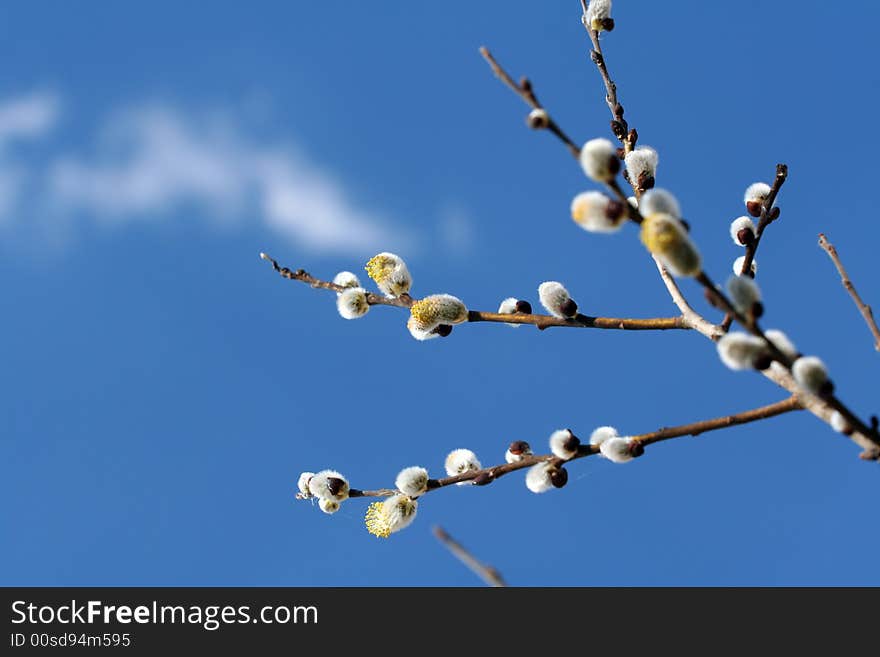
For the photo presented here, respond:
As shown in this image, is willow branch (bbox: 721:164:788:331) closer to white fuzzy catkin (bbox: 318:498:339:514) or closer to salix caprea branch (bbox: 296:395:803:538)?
salix caprea branch (bbox: 296:395:803:538)

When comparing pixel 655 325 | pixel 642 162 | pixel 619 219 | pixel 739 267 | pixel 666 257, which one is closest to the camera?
pixel 666 257

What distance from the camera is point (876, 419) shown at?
2076 millimetres

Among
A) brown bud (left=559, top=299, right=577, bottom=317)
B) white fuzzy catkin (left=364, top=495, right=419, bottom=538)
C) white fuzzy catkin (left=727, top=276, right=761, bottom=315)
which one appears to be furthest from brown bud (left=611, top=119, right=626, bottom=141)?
white fuzzy catkin (left=364, top=495, right=419, bottom=538)

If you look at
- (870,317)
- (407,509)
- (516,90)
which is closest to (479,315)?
(407,509)

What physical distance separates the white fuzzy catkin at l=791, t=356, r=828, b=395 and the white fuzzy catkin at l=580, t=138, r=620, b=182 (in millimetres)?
650

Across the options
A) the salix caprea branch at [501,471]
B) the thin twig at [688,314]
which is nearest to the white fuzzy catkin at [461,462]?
the salix caprea branch at [501,471]

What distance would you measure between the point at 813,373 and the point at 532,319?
1.15 meters

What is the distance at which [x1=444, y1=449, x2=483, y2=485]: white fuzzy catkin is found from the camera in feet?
10.8

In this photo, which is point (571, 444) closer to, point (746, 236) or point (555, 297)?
point (555, 297)

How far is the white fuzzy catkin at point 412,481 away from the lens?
10.1ft

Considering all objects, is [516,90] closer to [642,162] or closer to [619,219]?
[619,219]

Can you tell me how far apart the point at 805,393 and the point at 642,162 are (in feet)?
3.70

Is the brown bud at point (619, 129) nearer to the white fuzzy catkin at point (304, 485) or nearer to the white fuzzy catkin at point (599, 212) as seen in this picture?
the white fuzzy catkin at point (599, 212)

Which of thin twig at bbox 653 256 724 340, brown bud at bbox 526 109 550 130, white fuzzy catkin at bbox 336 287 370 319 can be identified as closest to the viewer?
brown bud at bbox 526 109 550 130
